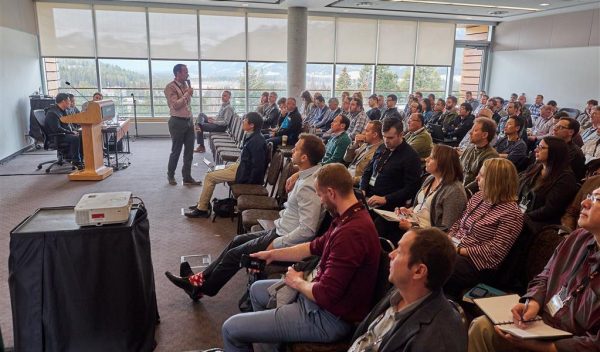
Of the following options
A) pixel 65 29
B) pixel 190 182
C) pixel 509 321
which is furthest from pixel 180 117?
pixel 65 29

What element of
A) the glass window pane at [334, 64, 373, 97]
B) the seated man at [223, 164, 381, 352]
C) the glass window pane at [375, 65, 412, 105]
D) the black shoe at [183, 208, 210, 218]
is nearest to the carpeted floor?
the black shoe at [183, 208, 210, 218]

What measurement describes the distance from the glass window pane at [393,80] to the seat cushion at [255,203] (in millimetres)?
9094

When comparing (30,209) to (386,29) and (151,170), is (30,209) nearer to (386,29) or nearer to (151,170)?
(151,170)

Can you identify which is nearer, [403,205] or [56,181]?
[403,205]

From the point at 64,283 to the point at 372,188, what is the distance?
2.48 m

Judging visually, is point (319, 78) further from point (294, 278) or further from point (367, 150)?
point (294, 278)

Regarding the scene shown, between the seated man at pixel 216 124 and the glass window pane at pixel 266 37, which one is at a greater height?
the glass window pane at pixel 266 37

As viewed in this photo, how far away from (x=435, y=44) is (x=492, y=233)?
11.2 meters

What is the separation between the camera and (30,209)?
16.4ft

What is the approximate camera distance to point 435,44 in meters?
12.3

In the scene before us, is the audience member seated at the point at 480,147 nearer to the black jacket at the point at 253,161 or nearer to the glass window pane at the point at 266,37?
the black jacket at the point at 253,161

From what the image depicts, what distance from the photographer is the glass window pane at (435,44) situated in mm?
12133

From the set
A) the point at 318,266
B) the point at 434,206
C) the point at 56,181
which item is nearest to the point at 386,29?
the point at 56,181

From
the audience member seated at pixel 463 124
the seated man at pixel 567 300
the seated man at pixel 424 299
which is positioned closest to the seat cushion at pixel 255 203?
the seated man at pixel 567 300
